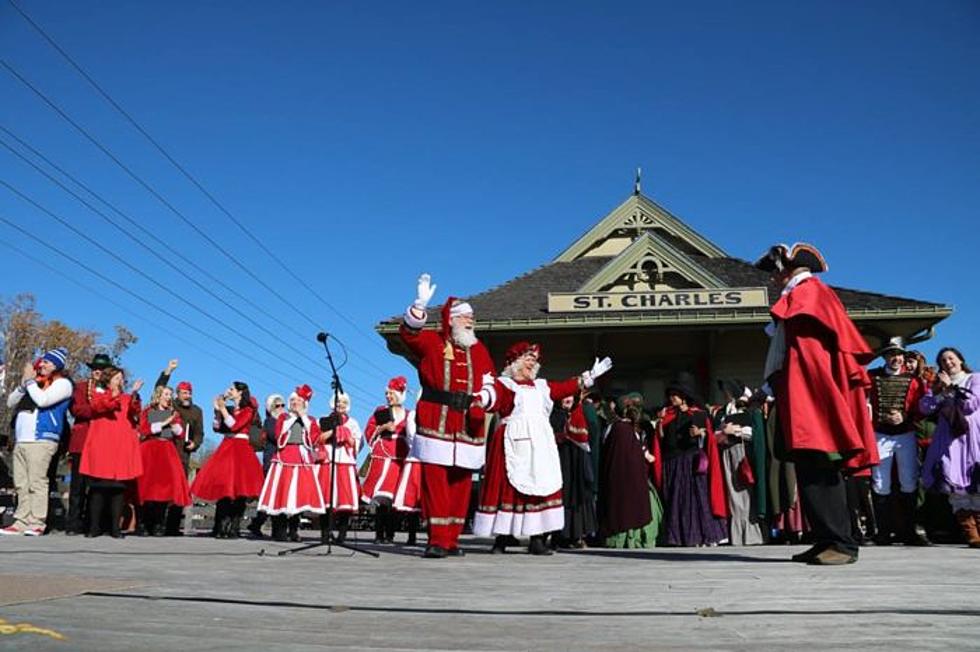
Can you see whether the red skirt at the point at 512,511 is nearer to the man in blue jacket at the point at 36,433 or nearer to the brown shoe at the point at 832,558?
the brown shoe at the point at 832,558

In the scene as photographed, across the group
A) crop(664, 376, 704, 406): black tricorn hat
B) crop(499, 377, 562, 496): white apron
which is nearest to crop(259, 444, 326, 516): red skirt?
crop(499, 377, 562, 496): white apron

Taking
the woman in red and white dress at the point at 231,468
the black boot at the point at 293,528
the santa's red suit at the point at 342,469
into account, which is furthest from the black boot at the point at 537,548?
the woman in red and white dress at the point at 231,468

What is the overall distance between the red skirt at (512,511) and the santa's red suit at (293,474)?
7.99ft

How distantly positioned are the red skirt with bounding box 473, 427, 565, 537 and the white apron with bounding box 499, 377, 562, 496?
0.31 feet

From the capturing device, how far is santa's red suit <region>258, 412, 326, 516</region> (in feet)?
31.3

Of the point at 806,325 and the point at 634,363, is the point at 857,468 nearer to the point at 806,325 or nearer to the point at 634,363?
the point at 806,325

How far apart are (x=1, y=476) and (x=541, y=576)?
9.01 m

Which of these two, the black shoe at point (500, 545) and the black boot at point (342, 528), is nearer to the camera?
the black shoe at point (500, 545)

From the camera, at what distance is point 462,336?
743 cm

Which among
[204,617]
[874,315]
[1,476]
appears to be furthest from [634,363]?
[204,617]

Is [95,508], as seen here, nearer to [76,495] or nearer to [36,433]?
[76,495]

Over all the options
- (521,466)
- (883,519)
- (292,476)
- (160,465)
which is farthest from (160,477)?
(883,519)

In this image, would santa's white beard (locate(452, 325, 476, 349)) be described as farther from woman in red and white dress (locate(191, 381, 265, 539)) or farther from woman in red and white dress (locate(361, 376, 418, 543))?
woman in red and white dress (locate(191, 381, 265, 539))

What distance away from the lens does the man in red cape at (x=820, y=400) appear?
5414 millimetres
